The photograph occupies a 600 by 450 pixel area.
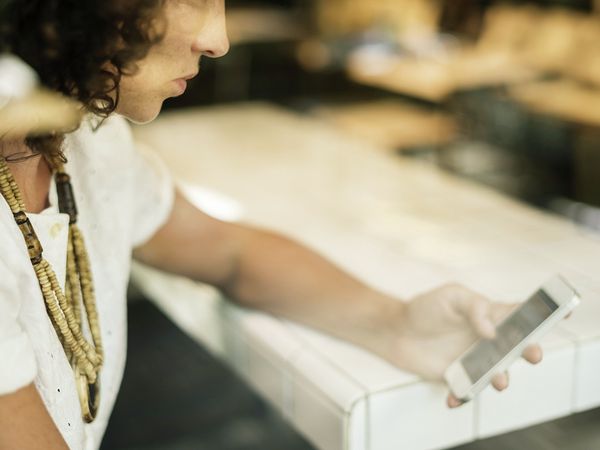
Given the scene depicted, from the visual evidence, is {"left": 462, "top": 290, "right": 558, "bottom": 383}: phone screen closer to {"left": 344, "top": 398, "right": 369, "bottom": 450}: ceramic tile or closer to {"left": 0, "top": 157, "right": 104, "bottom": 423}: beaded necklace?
{"left": 344, "top": 398, "right": 369, "bottom": 450}: ceramic tile

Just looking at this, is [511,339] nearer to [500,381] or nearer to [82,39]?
[500,381]

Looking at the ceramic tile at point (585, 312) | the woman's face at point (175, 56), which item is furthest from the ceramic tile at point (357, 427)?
the woman's face at point (175, 56)

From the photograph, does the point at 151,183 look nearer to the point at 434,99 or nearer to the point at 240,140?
the point at 240,140

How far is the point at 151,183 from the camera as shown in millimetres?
1186

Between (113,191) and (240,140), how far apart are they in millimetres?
981

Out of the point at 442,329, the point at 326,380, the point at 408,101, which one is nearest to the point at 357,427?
the point at 326,380

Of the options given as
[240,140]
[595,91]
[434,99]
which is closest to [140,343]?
[240,140]

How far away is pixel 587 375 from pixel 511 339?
212 millimetres

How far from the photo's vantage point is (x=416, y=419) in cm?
99

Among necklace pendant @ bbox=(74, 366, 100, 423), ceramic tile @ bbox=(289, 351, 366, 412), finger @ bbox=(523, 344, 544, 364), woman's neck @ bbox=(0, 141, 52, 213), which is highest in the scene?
woman's neck @ bbox=(0, 141, 52, 213)

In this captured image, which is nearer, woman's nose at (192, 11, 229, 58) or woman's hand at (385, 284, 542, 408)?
woman's nose at (192, 11, 229, 58)

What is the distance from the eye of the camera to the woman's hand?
1.00 meters

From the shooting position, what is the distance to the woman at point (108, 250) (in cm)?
75

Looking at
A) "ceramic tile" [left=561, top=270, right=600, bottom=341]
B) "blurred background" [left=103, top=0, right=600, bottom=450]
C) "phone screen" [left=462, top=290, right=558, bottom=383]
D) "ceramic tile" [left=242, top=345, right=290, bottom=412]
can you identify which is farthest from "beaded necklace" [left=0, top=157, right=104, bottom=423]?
"blurred background" [left=103, top=0, right=600, bottom=450]
